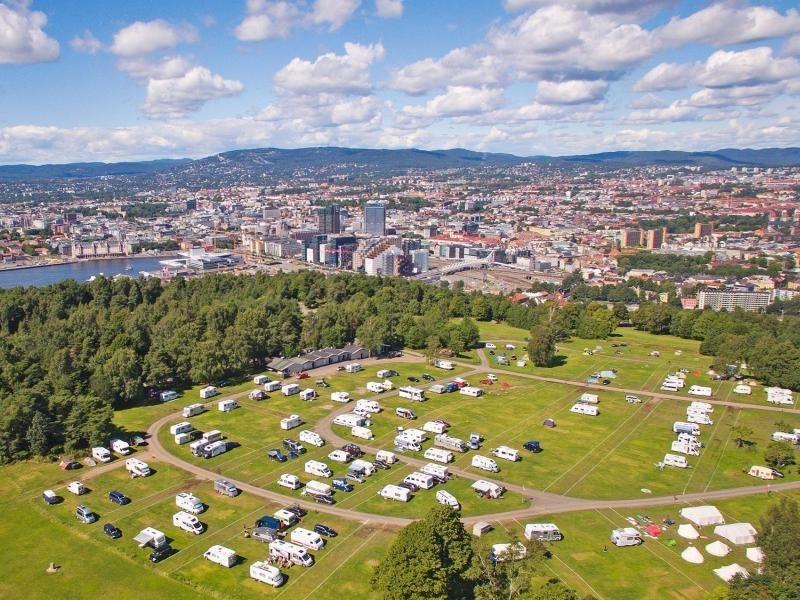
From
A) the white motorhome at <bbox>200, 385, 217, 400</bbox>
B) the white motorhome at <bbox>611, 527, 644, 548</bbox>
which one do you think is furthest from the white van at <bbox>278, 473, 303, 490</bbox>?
the white motorhome at <bbox>200, 385, 217, 400</bbox>

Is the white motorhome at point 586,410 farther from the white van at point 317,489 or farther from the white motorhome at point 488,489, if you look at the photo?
the white van at point 317,489

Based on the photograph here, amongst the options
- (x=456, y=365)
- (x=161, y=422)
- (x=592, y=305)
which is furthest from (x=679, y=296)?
(x=161, y=422)

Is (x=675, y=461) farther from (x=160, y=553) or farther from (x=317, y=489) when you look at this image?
(x=160, y=553)

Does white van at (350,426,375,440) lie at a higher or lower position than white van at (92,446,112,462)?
lower

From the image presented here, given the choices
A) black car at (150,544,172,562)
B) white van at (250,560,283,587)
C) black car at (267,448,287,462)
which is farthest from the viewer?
black car at (267,448,287,462)

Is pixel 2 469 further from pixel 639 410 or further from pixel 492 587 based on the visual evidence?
Result: pixel 639 410

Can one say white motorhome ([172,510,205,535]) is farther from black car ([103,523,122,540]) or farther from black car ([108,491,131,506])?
black car ([108,491,131,506])
